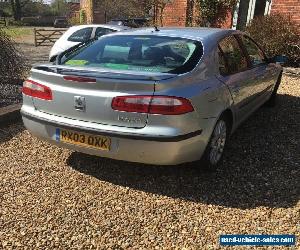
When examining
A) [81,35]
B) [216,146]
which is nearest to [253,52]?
[216,146]

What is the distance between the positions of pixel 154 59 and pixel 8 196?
1.94 metres

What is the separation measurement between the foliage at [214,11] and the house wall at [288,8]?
2230 millimetres

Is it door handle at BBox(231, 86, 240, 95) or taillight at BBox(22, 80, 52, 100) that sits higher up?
taillight at BBox(22, 80, 52, 100)

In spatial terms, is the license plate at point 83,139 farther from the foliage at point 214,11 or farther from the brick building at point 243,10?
the foliage at point 214,11

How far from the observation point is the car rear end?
327 cm

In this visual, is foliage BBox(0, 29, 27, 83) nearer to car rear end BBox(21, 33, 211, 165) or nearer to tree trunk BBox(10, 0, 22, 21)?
car rear end BBox(21, 33, 211, 165)

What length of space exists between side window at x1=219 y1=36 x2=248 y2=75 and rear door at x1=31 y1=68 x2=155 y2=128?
4.42ft

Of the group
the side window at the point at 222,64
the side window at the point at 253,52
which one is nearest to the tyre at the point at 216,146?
the side window at the point at 222,64

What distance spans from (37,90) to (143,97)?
46.6 inches

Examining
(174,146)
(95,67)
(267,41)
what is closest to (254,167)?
(174,146)

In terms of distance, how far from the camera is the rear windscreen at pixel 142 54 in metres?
3.73

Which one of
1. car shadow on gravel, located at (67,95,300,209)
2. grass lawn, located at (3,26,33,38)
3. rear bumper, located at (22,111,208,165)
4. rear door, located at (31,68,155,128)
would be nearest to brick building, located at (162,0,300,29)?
grass lawn, located at (3,26,33,38)

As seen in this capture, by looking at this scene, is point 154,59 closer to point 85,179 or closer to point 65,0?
point 85,179

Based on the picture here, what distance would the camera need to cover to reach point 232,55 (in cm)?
450
